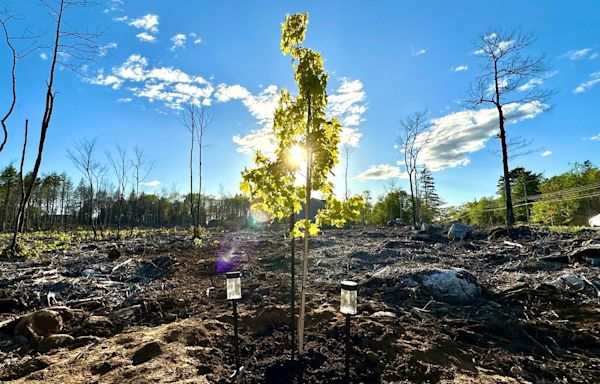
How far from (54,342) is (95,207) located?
43371 mm

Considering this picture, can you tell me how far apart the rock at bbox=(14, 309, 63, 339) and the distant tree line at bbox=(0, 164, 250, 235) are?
81.1 ft

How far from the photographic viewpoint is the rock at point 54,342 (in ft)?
13.1

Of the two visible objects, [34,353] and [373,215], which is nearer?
[34,353]

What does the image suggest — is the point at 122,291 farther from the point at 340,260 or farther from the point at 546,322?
the point at 546,322

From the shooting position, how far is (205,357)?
347 cm

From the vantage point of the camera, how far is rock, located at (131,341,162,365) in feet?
11.2

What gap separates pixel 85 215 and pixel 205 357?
6038 cm

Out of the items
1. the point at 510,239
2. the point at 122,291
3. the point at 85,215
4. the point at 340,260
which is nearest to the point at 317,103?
the point at 122,291

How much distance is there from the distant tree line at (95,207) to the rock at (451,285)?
2501cm

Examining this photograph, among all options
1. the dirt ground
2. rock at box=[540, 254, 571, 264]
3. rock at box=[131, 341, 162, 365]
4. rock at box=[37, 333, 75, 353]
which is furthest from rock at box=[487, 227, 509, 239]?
rock at box=[37, 333, 75, 353]

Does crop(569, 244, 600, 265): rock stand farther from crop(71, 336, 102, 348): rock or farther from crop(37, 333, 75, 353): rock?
crop(37, 333, 75, 353): rock

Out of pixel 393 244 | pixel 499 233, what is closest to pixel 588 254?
pixel 499 233

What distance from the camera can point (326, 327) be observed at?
4262 millimetres

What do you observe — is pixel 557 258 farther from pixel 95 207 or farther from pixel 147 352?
pixel 95 207
